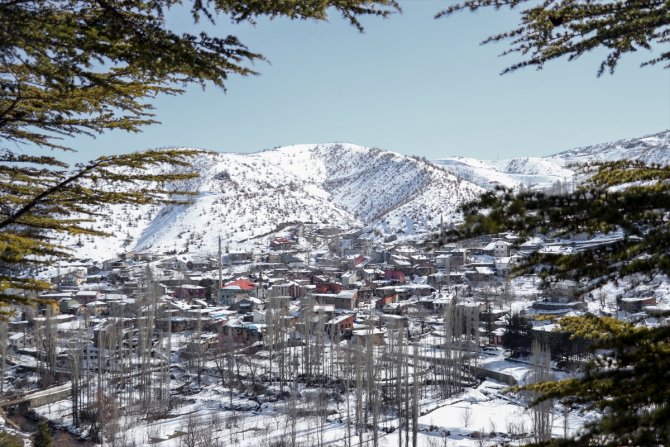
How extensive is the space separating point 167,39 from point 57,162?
1602mm

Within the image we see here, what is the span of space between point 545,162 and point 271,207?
9386cm

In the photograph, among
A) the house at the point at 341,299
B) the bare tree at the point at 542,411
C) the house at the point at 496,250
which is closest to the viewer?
the bare tree at the point at 542,411

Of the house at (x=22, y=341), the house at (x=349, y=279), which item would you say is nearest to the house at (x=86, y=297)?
the house at (x=22, y=341)

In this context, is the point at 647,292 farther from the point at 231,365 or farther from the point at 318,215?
the point at 318,215

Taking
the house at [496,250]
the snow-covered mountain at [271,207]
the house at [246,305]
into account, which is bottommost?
the house at [246,305]

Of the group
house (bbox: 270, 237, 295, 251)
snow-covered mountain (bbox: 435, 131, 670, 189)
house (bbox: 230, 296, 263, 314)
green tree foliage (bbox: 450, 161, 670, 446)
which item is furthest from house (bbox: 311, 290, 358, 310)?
snow-covered mountain (bbox: 435, 131, 670, 189)

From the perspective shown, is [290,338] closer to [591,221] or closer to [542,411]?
[542,411]

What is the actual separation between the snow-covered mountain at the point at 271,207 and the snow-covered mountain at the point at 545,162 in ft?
81.1

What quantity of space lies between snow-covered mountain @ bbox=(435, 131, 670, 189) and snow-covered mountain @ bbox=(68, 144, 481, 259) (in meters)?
24.7

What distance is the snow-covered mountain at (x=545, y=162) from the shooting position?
101m

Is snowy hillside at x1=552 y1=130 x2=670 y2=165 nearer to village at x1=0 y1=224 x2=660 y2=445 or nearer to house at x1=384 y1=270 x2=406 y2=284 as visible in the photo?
house at x1=384 y1=270 x2=406 y2=284

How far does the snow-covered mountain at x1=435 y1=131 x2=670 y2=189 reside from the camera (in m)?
101

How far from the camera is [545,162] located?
130 m

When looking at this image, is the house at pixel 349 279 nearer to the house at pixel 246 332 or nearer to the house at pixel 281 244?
the house at pixel 246 332
